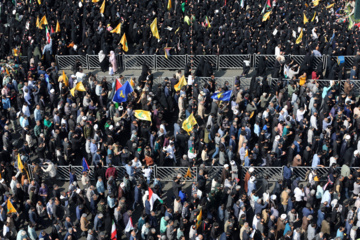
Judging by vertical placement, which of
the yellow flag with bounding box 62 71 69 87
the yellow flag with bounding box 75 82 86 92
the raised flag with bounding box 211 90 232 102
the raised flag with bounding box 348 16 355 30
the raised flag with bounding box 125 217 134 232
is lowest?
the raised flag with bounding box 125 217 134 232

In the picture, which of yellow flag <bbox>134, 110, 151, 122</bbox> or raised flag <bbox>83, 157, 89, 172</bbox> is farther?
yellow flag <bbox>134, 110, 151, 122</bbox>

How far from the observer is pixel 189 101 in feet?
81.6

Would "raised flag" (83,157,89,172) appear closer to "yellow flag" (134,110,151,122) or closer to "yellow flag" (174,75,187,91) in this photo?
"yellow flag" (134,110,151,122)

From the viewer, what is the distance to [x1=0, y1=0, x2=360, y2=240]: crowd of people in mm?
20094

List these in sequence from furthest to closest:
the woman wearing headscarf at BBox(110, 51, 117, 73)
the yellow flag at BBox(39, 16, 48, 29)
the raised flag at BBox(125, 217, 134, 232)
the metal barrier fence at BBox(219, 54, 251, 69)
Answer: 1. the yellow flag at BBox(39, 16, 48, 29)
2. the metal barrier fence at BBox(219, 54, 251, 69)
3. the woman wearing headscarf at BBox(110, 51, 117, 73)
4. the raised flag at BBox(125, 217, 134, 232)

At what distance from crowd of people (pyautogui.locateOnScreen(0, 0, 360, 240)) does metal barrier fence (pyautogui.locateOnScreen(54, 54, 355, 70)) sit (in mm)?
311

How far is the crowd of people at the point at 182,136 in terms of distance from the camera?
20094mm

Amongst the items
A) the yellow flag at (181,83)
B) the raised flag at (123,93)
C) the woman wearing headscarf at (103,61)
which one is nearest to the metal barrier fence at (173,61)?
the woman wearing headscarf at (103,61)

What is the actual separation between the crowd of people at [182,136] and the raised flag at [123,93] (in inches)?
13.4

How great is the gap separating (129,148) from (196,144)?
95.4 inches

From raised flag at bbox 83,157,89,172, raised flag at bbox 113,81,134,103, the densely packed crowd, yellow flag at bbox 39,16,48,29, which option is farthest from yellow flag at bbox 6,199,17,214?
yellow flag at bbox 39,16,48,29

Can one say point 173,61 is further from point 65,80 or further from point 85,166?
point 85,166

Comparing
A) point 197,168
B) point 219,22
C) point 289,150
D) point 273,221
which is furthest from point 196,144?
point 219,22

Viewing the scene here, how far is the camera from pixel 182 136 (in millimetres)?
22891
